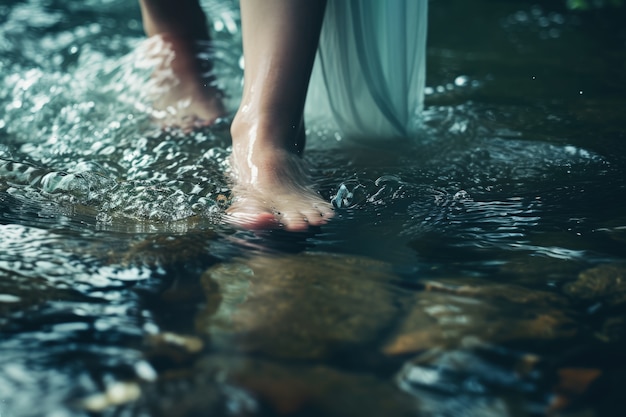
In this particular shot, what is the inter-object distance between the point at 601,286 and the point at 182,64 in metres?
1.37

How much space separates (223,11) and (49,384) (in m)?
2.90

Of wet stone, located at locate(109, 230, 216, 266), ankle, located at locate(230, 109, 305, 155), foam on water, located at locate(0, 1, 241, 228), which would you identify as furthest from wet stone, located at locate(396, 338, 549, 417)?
ankle, located at locate(230, 109, 305, 155)

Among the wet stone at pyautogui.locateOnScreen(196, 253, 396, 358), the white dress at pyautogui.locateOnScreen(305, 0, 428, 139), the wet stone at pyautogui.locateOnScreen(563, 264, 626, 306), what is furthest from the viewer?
the white dress at pyautogui.locateOnScreen(305, 0, 428, 139)

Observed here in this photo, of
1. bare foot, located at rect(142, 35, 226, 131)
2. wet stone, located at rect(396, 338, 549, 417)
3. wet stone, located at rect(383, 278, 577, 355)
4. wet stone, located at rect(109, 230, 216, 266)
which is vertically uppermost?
bare foot, located at rect(142, 35, 226, 131)

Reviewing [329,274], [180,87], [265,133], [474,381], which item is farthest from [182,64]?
[474,381]

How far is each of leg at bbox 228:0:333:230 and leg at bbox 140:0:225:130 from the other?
1.38ft

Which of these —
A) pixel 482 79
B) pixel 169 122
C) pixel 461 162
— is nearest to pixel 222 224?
pixel 461 162

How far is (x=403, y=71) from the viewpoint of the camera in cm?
170

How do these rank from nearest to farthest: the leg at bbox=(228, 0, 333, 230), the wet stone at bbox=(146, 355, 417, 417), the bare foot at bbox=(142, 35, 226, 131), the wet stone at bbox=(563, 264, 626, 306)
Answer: the wet stone at bbox=(146, 355, 417, 417), the wet stone at bbox=(563, 264, 626, 306), the leg at bbox=(228, 0, 333, 230), the bare foot at bbox=(142, 35, 226, 131)

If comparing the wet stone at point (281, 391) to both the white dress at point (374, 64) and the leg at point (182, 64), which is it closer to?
the white dress at point (374, 64)

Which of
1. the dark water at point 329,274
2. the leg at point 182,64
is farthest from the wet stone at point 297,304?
the leg at point 182,64

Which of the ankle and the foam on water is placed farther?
the ankle

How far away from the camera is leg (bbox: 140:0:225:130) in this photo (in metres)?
1.83

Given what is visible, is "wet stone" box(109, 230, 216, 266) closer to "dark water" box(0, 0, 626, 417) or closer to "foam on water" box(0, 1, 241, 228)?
"dark water" box(0, 0, 626, 417)
